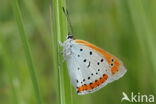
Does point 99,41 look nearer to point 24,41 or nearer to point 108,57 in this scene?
point 108,57

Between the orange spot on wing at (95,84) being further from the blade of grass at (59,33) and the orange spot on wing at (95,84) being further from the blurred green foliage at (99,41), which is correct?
the blurred green foliage at (99,41)

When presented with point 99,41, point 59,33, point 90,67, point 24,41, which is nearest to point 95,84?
point 90,67

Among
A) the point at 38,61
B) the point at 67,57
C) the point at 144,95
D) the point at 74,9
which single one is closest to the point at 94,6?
the point at 74,9

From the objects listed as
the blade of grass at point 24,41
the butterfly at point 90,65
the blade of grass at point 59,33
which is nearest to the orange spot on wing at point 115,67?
the butterfly at point 90,65

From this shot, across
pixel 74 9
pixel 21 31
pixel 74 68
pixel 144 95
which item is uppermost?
pixel 74 9

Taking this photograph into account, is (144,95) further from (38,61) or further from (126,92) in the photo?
(38,61)

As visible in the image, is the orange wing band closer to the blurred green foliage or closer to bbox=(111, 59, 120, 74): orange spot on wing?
bbox=(111, 59, 120, 74): orange spot on wing

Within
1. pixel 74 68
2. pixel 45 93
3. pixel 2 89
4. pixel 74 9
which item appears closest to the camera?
pixel 74 68

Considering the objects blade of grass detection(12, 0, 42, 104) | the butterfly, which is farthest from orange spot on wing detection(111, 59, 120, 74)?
blade of grass detection(12, 0, 42, 104)
